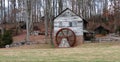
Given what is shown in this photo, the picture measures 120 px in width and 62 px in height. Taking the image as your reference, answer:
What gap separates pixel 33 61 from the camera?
15125 mm

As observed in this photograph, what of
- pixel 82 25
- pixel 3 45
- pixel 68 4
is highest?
pixel 68 4

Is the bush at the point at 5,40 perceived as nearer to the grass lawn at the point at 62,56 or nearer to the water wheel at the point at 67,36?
the water wheel at the point at 67,36

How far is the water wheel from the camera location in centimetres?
4478

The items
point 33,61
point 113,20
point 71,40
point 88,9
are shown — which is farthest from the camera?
point 88,9

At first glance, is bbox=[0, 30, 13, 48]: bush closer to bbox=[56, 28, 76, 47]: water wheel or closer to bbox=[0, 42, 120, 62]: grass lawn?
bbox=[56, 28, 76, 47]: water wheel

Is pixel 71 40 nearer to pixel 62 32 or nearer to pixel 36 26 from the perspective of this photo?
pixel 62 32

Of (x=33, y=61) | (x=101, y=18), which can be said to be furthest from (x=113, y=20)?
(x=33, y=61)

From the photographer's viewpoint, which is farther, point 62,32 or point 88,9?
point 88,9

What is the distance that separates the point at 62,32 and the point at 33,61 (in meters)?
30.5

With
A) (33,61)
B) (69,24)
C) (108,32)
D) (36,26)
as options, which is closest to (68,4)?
(36,26)

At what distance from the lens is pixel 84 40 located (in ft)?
153

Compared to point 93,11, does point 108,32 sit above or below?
below

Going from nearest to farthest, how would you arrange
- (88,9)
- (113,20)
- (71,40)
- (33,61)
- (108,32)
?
1. (33,61)
2. (71,40)
3. (108,32)
4. (113,20)
5. (88,9)

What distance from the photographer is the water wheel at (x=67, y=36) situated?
44781 mm
